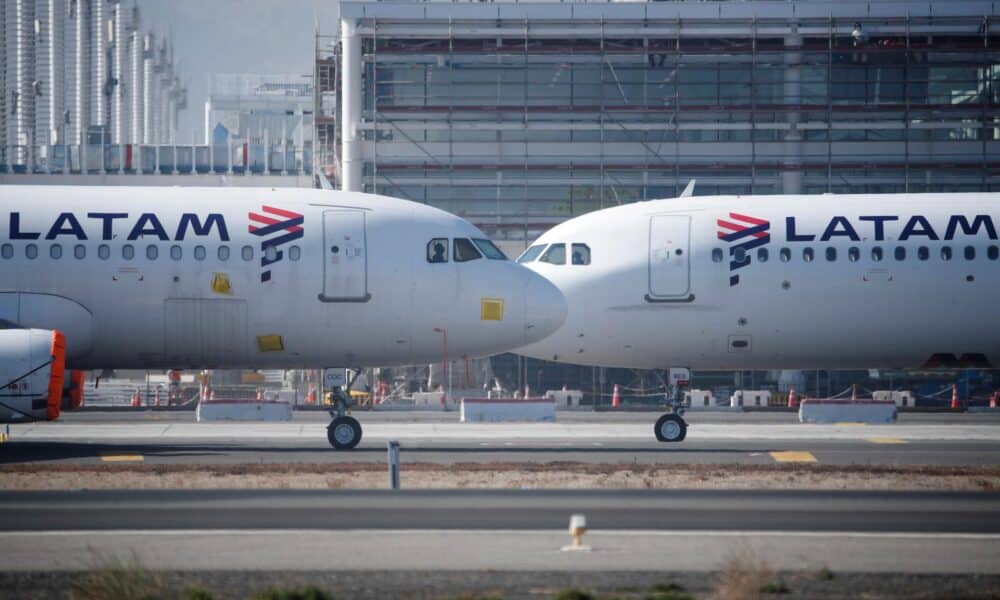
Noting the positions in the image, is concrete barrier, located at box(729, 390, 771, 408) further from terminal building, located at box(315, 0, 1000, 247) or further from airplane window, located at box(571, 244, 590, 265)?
airplane window, located at box(571, 244, 590, 265)

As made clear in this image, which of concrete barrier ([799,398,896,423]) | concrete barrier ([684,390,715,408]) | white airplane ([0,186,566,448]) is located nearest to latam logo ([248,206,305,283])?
white airplane ([0,186,566,448])

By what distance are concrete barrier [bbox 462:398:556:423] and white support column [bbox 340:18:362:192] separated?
23684mm

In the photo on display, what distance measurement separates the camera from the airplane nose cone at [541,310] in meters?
28.4

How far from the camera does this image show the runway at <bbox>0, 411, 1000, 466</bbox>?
1064 inches

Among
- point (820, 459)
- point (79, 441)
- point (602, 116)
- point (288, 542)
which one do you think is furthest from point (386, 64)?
point (288, 542)

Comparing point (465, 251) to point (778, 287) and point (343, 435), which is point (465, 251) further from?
point (778, 287)

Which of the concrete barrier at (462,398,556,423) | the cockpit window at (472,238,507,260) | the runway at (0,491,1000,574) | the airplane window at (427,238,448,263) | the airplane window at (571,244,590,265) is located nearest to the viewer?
the runway at (0,491,1000,574)

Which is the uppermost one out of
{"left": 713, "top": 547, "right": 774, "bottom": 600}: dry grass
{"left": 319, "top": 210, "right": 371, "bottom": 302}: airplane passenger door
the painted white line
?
{"left": 319, "top": 210, "right": 371, "bottom": 302}: airplane passenger door

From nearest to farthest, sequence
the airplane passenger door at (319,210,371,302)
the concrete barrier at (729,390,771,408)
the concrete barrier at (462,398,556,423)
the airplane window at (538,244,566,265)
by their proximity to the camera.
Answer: the airplane passenger door at (319,210,371,302) → the airplane window at (538,244,566,265) → the concrete barrier at (462,398,556,423) → the concrete barrier at (729,390,771,408)

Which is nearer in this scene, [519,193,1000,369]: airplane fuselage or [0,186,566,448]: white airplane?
[0,186,566,448]: white airplane

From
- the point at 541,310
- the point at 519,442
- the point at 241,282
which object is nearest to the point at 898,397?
the point at 519,442

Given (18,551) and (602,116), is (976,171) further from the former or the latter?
(18,551)

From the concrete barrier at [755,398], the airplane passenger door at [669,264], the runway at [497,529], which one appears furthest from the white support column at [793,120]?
the runway at [497,529]

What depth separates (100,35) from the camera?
13288cm
